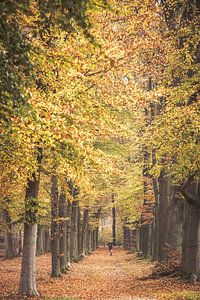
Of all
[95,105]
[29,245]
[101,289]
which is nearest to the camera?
[95,105]

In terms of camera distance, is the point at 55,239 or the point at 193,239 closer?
the point at 193,239

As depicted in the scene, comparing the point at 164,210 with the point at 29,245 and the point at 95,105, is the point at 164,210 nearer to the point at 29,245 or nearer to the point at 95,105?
the point at 29,245

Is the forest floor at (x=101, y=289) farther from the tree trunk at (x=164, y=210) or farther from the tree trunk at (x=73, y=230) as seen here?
the tree trunk at (x=73, y=230)

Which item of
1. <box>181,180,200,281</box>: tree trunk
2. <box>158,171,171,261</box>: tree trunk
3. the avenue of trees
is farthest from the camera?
<box>158,171,171,261</box>: tree trunk

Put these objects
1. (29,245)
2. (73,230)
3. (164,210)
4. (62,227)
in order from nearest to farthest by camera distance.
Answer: (29,245) < (62,227) < (164,210) < (73,230)

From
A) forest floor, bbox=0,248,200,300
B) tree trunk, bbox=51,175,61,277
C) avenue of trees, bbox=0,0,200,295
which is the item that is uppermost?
avenue of trees, bbox=0,0,200,295

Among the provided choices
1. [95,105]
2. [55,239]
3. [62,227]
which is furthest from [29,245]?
[62,227]

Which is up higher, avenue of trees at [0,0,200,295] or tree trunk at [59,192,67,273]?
avenue of trees at [0,0,200,295]

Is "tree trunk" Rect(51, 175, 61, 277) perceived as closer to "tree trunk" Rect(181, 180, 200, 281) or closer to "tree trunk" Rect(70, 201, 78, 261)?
"tree trunk" Rect(181, 180, 200, 281)

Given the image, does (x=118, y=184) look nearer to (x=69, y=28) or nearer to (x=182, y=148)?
(x=182, y=148)

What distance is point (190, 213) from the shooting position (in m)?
16.2

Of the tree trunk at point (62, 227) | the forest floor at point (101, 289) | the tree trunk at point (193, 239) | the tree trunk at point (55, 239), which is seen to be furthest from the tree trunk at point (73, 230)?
the tree trunk at point (193, 239)

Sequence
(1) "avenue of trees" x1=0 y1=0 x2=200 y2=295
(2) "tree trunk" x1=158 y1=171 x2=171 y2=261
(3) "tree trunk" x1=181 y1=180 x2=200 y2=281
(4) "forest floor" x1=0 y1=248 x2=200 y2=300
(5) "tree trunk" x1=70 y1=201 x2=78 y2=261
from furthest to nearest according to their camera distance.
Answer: (5) "tree trunk" x1=70 y1=201 x2=78 y2=261 < (2) "tree trunk" x1=158 y1=171 x2=171 y2=261 < (3) "tree trunk" x1=181 y1=180 x2=200 y2=281 < (4) "forest floor" x1=0 y1=248 x2=200 y2=300 < (1) "avenue of trees" x1=0 y1=0 x2=200 y2=295

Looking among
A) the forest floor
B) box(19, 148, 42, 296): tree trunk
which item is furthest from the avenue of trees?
the forest floor
